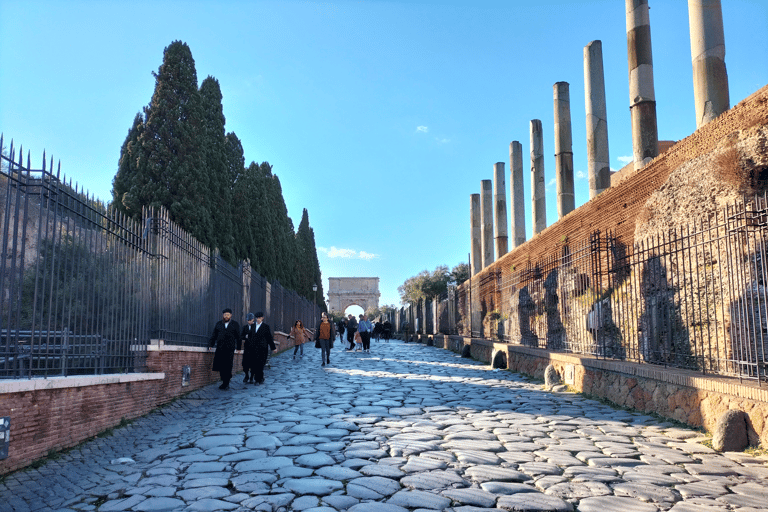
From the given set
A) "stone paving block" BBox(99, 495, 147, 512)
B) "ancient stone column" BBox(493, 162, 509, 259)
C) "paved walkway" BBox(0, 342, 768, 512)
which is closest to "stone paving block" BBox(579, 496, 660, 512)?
"paved walkway" BBox(0, 342, 768, 512)

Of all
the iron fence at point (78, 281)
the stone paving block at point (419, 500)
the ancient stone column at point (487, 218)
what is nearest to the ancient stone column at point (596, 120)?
the iron fence at point (78, 281)

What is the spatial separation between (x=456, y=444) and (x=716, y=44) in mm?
A: 8758

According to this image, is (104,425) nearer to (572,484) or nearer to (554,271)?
(572,484)

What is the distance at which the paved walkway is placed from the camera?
12.4 feet

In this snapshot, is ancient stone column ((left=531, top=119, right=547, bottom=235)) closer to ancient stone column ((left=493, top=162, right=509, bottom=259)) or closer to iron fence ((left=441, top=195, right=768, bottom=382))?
ancient stone column ((left=493, top=162, right=509, bottom=259))

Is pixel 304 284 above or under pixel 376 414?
above

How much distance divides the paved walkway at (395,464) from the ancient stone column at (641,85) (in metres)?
6.65

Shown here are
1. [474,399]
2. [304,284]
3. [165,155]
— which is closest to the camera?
[474,399]

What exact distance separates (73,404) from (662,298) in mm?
6793

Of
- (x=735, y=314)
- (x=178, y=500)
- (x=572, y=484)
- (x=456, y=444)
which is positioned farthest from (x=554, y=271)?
(x=178, y=500)

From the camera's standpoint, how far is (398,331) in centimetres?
4369

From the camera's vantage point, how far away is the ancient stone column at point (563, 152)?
57.6 ft

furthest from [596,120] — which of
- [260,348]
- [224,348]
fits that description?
[224,348]

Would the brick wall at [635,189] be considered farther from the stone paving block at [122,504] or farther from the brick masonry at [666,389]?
the stone paving block at [122,504]
